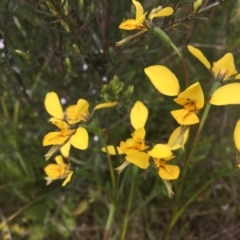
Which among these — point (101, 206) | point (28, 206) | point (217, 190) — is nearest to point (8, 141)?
point (28, 206)

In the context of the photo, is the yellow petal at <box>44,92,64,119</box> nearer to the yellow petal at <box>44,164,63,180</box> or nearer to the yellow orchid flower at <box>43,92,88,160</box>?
the yellow orchid flower at <box>43,92,88,160</box>

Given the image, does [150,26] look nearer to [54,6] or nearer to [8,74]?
[54,6]

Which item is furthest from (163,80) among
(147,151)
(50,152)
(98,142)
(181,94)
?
(98,142)

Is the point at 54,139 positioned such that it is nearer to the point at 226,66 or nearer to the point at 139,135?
the point at 139,135

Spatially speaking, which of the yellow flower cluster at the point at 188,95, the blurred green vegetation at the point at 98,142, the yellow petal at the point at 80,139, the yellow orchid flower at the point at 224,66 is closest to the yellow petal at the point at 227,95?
the yellow flower cluster at the point at 188,95

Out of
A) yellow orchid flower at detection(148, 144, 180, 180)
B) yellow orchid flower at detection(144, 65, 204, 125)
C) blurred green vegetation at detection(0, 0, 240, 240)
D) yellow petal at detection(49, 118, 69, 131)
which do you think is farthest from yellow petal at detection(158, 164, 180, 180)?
blurred green vegetation at detection(0, 0, 240, 240)
